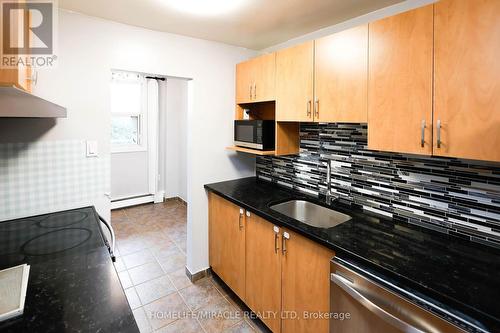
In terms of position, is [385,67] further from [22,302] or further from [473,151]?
[22,302]

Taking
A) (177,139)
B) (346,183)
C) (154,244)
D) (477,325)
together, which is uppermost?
(177,139)

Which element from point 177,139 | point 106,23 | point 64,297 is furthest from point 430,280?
point 177,139

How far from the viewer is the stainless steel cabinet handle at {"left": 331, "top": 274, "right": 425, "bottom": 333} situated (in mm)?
1043

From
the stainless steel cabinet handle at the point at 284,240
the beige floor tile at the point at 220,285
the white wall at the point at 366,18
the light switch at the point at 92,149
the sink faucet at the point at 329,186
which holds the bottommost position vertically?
the beige floor tile at the point at 220,285

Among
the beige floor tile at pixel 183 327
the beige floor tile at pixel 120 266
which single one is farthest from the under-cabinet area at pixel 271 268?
the beige floor tile at pixel 120 266

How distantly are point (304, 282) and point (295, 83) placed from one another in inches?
53.0

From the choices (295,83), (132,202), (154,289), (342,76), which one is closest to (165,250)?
(154,289)

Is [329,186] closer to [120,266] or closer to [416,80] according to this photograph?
[416,80]

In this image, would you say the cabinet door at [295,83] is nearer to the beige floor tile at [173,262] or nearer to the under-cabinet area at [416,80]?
the under-cabinet area at [416,80]

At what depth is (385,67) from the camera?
4.56 feet

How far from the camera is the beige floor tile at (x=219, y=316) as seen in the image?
1989 millimetres

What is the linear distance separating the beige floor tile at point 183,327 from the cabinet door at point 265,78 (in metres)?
1.87

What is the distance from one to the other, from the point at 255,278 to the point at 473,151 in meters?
1.54

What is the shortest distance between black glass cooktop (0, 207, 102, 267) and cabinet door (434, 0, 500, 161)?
6.04 ft
